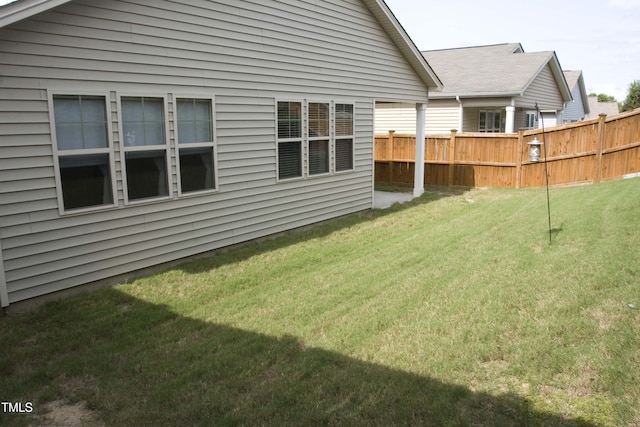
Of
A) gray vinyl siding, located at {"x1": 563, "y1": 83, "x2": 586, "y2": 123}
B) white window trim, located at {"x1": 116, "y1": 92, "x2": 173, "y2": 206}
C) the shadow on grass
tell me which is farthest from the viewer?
gray vinyl siding, located at {"x1": 563, "y1": 83, "x2": 586, "y2": 123}

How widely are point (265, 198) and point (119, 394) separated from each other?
524 centimetres

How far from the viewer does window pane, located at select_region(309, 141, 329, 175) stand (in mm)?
10094

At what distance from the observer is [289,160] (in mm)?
9500

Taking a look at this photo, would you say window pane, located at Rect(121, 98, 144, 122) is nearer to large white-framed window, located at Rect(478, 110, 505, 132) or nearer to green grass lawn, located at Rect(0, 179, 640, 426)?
green grass lawn, located at Rect(0, 179, 640, 426)

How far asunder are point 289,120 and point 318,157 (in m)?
1.20

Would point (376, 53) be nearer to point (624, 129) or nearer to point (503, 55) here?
point (624, 129)

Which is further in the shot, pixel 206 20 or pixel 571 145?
pixel 571 145

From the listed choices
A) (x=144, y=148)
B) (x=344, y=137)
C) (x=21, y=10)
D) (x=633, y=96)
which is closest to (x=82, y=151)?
(x=144, y=148)

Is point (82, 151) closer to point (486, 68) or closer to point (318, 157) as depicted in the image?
point (318, 157)

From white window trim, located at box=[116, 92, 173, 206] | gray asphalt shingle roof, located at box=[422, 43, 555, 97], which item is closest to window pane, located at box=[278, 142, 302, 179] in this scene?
white window trim, located at box=[116, 92, 173, 206]

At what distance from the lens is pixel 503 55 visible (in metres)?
23.2

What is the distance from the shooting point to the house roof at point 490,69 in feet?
62.1

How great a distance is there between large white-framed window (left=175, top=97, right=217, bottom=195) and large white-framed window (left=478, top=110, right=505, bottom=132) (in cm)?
1599

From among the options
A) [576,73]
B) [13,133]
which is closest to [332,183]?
[13,133]
